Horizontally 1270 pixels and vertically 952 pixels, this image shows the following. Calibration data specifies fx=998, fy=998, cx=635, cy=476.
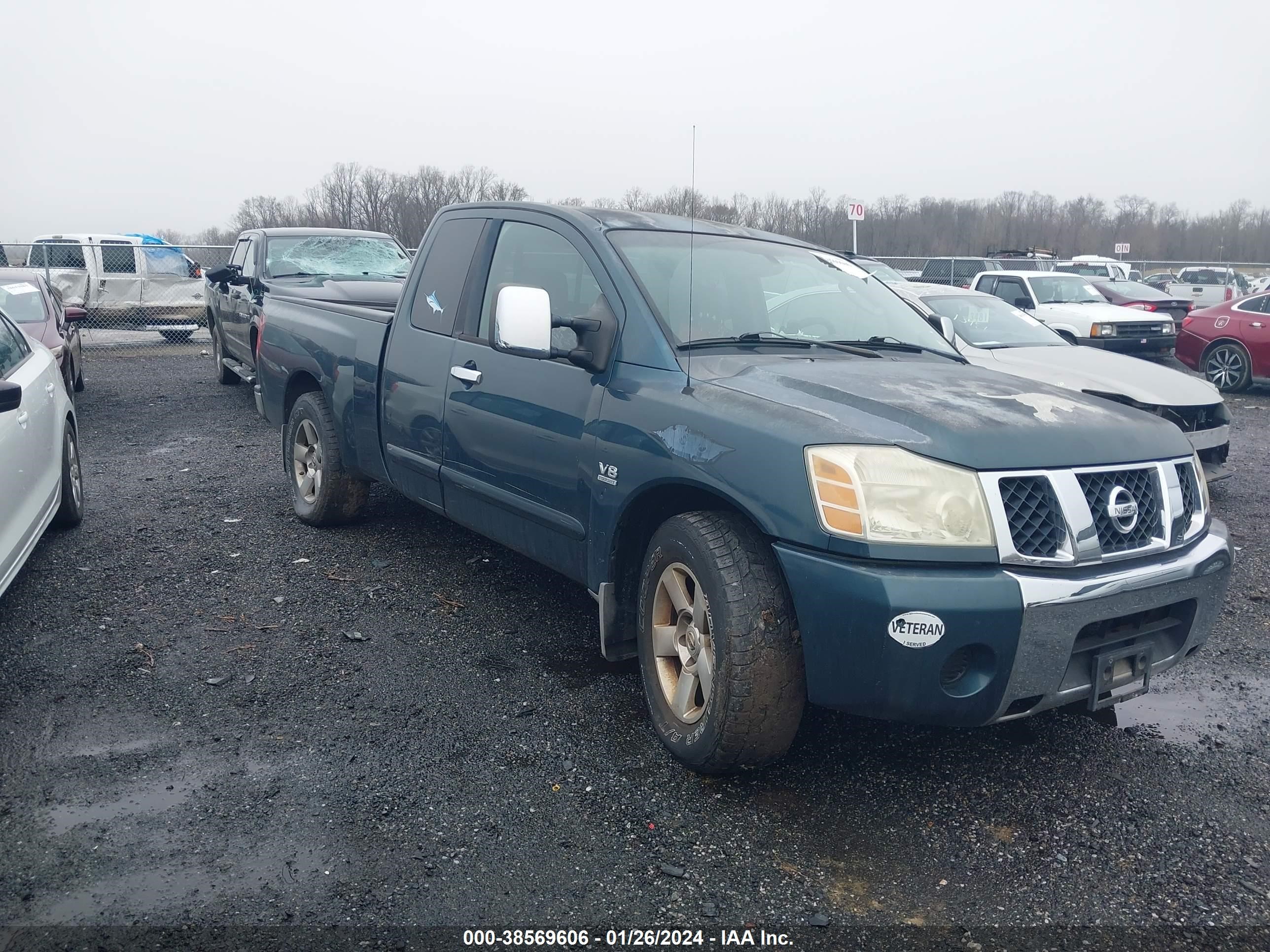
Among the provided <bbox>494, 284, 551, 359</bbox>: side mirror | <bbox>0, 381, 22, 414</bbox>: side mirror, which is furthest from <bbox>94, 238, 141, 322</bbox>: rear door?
<bbox>494, 284, 551, 359</bbox>: side mirror

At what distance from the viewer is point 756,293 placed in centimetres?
406

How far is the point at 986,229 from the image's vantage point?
4656 centimetres

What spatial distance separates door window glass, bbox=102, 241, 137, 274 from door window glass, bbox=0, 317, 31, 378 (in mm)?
13727

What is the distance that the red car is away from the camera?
13.3 m

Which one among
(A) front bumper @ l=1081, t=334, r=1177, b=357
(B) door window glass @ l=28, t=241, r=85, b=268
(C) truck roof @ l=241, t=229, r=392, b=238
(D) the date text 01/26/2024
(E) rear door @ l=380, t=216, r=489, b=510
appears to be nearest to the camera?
(D) the date text 01/26/2024

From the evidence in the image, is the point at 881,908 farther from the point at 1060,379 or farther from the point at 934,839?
the point at 1060,379

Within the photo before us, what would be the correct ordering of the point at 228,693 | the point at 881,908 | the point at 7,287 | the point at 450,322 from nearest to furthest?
the point at 881,908
the point at 228,693
the point at 450,322
the point at 7,287

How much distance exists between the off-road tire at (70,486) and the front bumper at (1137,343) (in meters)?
12.9

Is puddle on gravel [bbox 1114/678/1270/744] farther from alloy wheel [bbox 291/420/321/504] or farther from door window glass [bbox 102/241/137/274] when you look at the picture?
door window glass [bbox 102/241/137/274]

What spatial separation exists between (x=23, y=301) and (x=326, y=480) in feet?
18.9

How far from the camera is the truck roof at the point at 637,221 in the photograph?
4.10 metres

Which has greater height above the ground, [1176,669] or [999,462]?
[999,462]

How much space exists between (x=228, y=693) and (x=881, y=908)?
2537 millimetres

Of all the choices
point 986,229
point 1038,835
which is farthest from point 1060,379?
point 986,229
